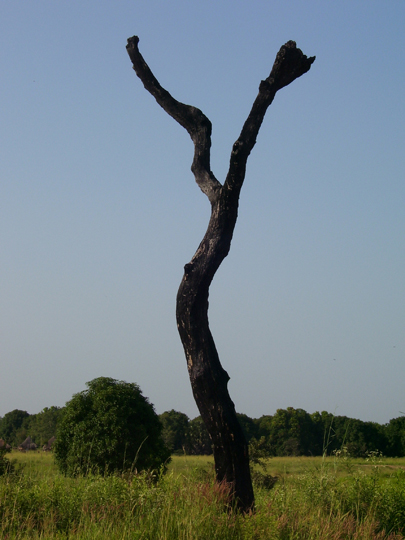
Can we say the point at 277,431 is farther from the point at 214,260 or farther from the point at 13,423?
the point at 214,260

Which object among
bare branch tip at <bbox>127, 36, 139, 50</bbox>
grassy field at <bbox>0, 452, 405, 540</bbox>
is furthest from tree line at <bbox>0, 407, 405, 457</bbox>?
bare branch tip at <bbox>127, 36, 139, 50</bbox>

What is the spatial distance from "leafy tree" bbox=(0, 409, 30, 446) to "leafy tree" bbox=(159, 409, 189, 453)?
35.7 feet

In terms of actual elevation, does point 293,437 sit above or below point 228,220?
A: below

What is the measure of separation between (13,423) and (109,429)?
24714 mm

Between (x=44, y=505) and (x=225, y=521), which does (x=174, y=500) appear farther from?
(x=44, y=505)

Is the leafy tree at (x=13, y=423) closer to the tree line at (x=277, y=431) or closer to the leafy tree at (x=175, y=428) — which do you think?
the tree line at (x=277, y=431)

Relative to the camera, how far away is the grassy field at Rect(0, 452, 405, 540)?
492cm

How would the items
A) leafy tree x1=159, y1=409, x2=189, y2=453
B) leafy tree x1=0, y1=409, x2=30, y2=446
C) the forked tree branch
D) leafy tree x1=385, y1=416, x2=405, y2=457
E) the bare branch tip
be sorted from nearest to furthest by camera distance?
the forked tree branch → the bare branch tip → leafy tree x1=385, y1=416, x2=405, y2=457 → leafy tree x1=159, y1=409, x2=189, y2=453 → leafy tree x1=0, y1=409, x2=30, y2=446

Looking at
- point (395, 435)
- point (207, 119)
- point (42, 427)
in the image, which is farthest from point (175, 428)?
point (207, 119)

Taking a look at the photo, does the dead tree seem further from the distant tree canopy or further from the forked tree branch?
the distant tree canopy

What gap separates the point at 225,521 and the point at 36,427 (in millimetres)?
32173

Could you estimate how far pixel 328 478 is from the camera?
287 inches

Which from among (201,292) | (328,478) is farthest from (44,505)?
(328,478)

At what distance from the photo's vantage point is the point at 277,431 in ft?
125
